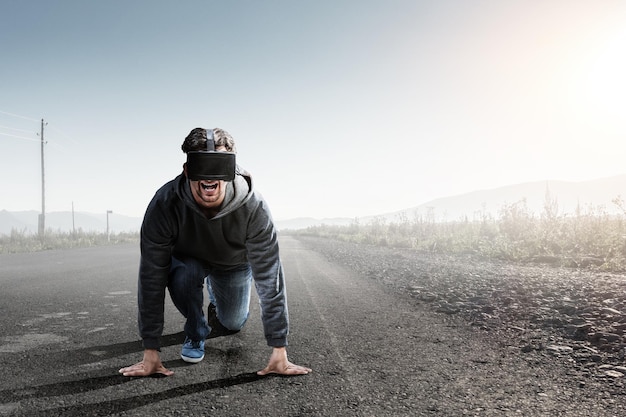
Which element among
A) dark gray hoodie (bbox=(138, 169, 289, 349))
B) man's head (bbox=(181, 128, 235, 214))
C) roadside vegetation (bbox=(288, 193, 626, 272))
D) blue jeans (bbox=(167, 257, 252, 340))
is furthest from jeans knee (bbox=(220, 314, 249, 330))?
roadside vegetation (bbox=(288, 193, 626, 272))

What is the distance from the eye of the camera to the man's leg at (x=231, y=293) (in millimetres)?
4121

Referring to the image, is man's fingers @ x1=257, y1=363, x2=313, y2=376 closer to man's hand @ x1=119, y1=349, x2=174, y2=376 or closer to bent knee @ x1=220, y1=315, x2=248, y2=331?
man's hand @ x1=119, y1=349, x2=174, y2=376

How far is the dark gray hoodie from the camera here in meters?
3.20

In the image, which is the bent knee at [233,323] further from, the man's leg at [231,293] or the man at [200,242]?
the man at [200,242]

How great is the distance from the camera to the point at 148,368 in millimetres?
3186

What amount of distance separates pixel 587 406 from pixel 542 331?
1888 millimetres

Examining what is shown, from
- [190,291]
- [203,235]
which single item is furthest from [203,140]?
[190,291]

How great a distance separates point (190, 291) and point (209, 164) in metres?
1.13

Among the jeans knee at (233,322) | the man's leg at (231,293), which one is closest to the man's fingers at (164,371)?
the man's leg at (231,293)

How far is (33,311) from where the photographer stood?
5.48m

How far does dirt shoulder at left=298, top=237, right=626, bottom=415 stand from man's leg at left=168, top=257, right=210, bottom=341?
2.01m

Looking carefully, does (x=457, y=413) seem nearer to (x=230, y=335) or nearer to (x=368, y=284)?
(x=230, y=335)

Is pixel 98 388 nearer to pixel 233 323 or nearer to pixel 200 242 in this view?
pixel 200 242

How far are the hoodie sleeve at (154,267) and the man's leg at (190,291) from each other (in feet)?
0.75
